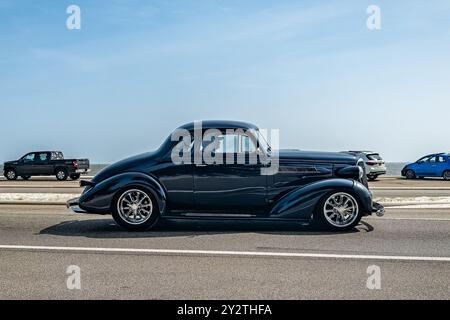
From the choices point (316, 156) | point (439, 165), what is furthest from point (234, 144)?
point (439, 165)

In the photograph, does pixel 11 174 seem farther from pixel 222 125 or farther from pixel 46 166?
pixel 222 125

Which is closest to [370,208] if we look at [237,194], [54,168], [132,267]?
[237,194]

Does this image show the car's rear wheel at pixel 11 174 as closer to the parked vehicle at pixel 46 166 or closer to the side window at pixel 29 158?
the parked vehicle at pixel 46 166

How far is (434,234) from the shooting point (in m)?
8.29

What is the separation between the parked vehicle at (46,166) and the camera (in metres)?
32.9

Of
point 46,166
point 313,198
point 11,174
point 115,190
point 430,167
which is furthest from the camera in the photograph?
point 11,174

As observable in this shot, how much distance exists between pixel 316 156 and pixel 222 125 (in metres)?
1.73

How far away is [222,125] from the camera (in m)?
8.86

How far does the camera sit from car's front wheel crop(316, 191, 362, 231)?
333 inches

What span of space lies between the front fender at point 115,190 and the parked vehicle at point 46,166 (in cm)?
2513

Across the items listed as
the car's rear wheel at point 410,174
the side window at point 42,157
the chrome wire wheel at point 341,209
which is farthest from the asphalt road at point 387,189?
the chrome wire wheel at point 341,209

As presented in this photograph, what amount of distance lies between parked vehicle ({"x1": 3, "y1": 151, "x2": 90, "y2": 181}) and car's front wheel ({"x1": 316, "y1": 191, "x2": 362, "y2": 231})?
26.9 meters

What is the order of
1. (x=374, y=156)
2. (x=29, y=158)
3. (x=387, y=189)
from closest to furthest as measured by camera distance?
(x=387, y=189) < (x=374, y=156) < (x=29, y=158)
